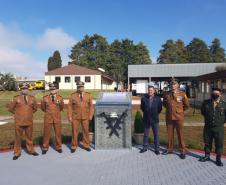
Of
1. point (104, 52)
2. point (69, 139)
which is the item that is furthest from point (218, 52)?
point (69, 139)

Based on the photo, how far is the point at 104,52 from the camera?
265ft

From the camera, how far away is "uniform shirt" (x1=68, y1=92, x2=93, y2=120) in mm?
8500

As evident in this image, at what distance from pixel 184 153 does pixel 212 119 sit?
1.12 meters

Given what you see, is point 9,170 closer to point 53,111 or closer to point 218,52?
point 53,111

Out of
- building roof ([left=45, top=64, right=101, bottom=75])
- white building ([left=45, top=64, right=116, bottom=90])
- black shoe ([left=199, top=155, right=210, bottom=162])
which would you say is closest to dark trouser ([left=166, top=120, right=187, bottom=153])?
black shoe ([left=199, top=155, right=210, bottom=162])

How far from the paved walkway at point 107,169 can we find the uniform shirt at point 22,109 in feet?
2.75

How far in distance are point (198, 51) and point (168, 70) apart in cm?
5657

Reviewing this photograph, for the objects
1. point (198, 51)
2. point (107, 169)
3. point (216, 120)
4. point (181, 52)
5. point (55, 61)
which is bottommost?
point (107, 169)

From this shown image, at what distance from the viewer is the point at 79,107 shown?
8500 millimetres

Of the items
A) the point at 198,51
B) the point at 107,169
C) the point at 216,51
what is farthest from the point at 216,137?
the point at 216,51

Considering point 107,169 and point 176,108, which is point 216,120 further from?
point 107,169

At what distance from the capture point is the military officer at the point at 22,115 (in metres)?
8.00

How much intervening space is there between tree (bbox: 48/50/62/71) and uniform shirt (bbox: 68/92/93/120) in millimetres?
81616

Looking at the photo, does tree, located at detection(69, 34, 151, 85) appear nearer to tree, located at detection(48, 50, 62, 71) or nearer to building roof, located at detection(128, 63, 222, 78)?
A: tree, located at detection(48, 50, 62, 71)
